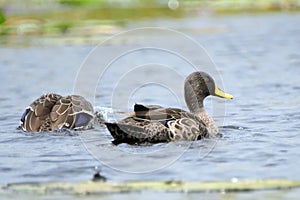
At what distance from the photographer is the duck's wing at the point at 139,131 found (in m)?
9.27

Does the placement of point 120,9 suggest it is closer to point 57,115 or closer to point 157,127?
point 57,115

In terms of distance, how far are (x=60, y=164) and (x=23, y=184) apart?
1071 millimetres

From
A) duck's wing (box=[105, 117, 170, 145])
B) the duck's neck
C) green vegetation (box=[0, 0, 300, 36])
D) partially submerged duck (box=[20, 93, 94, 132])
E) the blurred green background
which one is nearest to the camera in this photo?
duck's wing (box=[105, 117, 170, 145])

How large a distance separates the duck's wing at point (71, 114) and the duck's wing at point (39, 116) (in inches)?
3.7

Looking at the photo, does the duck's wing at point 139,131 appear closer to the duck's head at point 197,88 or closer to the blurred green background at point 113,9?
the duck's head at point 197,88

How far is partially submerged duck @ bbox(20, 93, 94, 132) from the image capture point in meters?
10.6

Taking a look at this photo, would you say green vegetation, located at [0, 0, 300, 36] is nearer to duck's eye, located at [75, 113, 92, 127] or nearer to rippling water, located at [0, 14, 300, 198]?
rippling water, located at [0, 14, 300, 198]

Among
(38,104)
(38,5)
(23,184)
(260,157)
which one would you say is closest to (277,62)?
(38,104)

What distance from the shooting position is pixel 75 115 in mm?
10672

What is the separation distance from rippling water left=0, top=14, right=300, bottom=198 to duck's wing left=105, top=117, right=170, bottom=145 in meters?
0.10

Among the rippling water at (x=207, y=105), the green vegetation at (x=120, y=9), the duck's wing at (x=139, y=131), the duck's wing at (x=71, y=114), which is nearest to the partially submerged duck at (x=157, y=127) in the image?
the duck's wing at (x=139, y=131)

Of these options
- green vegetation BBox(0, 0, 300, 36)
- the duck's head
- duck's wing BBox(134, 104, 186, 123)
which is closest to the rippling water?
duck's wing BBox(134, 104, 186, 123)

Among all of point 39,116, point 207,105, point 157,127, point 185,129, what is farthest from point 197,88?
point 207,105

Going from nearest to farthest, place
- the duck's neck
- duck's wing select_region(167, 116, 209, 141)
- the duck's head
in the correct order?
duck's wing select_region(167, 116, 209, 141) < the duck's neck < the duck's head
